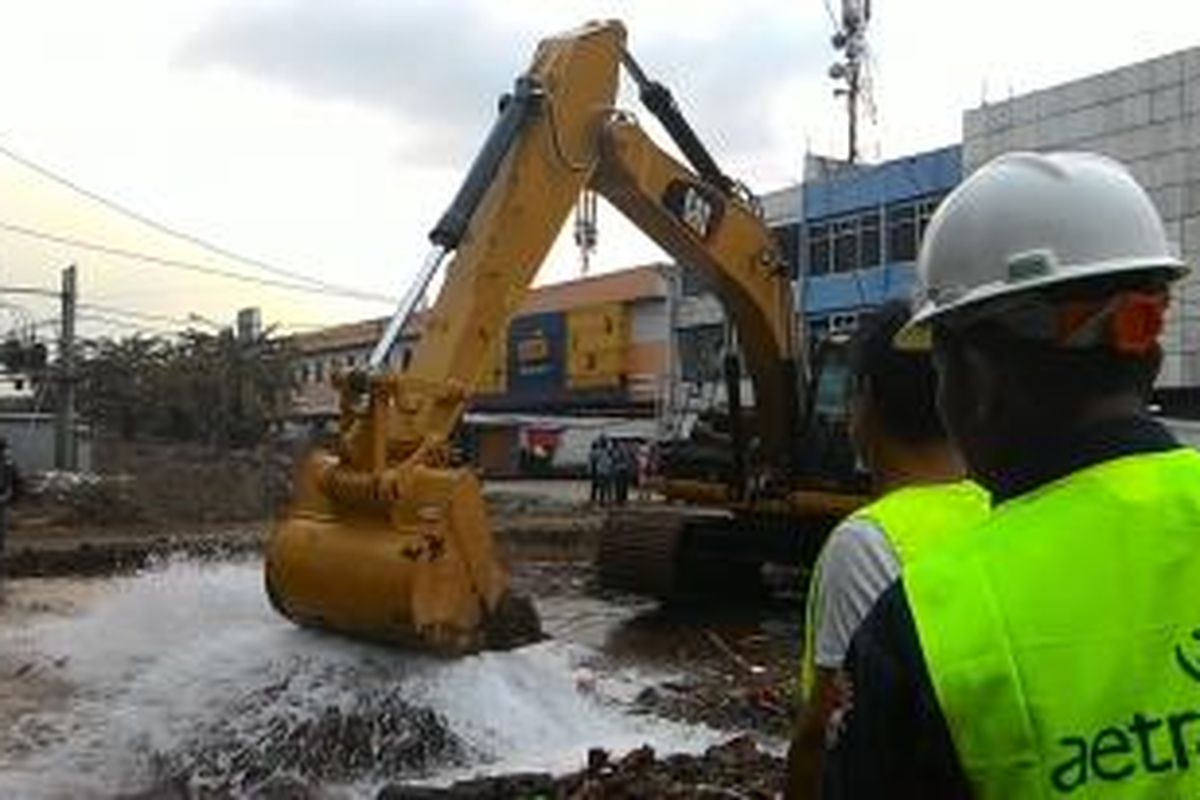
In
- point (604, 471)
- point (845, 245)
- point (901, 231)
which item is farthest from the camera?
point (845, 245)

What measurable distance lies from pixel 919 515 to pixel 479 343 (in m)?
9.06

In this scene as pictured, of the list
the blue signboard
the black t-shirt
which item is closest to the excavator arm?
the black t-shirt

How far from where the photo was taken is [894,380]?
10.3 feet

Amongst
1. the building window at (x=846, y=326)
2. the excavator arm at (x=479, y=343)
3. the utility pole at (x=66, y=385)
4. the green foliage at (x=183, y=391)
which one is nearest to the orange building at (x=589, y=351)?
the green foliage at (x=183, y=391)

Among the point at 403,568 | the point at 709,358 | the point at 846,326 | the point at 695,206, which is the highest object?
the point at 695,206

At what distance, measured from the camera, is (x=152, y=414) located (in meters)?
56.7

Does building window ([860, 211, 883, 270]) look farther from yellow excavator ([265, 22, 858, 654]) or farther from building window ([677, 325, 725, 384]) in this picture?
yellow excavator ([265, 22, 858, 654])

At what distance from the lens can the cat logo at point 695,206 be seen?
14.2m

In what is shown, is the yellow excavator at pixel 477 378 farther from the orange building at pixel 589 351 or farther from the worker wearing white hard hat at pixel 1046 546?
the orange building at pixel 589 351

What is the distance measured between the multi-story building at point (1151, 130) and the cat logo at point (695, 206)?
22567mm

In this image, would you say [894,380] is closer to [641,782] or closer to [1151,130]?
[641,782]

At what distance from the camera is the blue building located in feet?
149

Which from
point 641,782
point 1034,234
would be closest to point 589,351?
point 641,782

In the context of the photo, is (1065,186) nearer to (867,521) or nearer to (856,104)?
(867,521)
